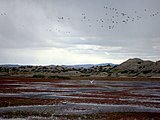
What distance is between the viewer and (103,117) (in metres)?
28.9

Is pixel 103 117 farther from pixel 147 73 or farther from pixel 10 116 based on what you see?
pixel 147 73

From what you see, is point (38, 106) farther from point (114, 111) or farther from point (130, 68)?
point (130, 68)

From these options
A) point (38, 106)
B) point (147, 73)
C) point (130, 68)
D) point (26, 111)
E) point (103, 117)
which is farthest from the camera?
point (130, 68)

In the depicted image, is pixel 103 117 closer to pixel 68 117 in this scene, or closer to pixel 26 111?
pixel 68 117

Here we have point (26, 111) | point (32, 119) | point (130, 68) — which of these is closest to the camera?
point (32, 119)

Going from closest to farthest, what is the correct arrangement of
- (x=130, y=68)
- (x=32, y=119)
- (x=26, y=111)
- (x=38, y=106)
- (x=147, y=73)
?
(x=32, y=119) → (x=26, y=111) → (x=38, y=106) → (x=147, y=73) → (x=130, y=68)

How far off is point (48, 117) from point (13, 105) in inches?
368

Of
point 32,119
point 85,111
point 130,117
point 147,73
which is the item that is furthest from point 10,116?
point 147,73

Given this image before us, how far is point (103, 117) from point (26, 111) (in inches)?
300

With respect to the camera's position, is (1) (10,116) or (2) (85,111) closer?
(1) (10,116)

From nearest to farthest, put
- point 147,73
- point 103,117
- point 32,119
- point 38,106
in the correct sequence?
point 32,119, point 103,117, point 38,106, point 147,73

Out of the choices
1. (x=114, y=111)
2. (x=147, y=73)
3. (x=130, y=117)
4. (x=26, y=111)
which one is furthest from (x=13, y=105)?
(x=147, y=73)

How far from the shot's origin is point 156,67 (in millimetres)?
157750

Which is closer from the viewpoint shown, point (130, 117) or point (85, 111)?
point (130, 117)
